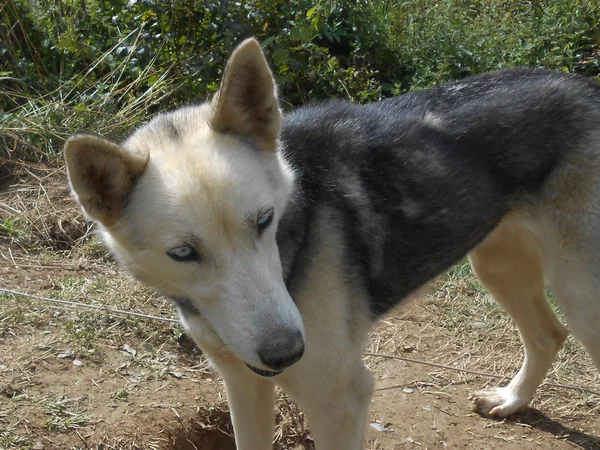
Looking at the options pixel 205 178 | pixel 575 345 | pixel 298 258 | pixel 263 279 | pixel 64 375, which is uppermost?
pixel 205 178

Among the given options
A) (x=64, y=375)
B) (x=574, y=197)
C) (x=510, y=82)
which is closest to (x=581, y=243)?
(x=574, y=197)

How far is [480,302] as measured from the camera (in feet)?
15.9

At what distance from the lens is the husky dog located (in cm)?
222

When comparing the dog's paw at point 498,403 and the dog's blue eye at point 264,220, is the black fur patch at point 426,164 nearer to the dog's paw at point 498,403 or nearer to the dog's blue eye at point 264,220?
the dog's blue eye at point 264,220

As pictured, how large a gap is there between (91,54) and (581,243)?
458cm

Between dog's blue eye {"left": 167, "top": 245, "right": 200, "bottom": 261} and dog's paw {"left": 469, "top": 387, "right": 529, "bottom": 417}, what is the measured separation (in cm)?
235

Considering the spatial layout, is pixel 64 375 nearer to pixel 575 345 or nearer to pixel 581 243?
pixel 581 243

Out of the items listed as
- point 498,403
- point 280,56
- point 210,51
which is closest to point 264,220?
point 498,403

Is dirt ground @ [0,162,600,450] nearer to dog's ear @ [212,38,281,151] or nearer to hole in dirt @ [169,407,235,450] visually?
hole in dirt @ [169,407,235,450]

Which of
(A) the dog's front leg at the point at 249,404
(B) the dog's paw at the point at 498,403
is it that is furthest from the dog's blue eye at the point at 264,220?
(B) the dog's paw at the point at 498,403

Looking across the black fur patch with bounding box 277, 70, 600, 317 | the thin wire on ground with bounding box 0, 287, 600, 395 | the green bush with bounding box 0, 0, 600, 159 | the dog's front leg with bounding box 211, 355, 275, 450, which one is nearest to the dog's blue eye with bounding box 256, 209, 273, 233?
the black fur patch with bounding box 277, 70, 600, 317

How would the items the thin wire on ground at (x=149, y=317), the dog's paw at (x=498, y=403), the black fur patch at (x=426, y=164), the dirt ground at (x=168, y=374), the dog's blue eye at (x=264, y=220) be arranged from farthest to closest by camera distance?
the thin wire on ground at (x=149, y=317)
the dog's paw at (x=498, y=403)
the dirt ground at (x=168, y=374)
the black fur patch at (x=426, y=164)
the dog's blue eye at (x=264, y=220)

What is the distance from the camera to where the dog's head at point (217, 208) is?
218cm

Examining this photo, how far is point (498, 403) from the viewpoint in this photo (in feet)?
12.9
